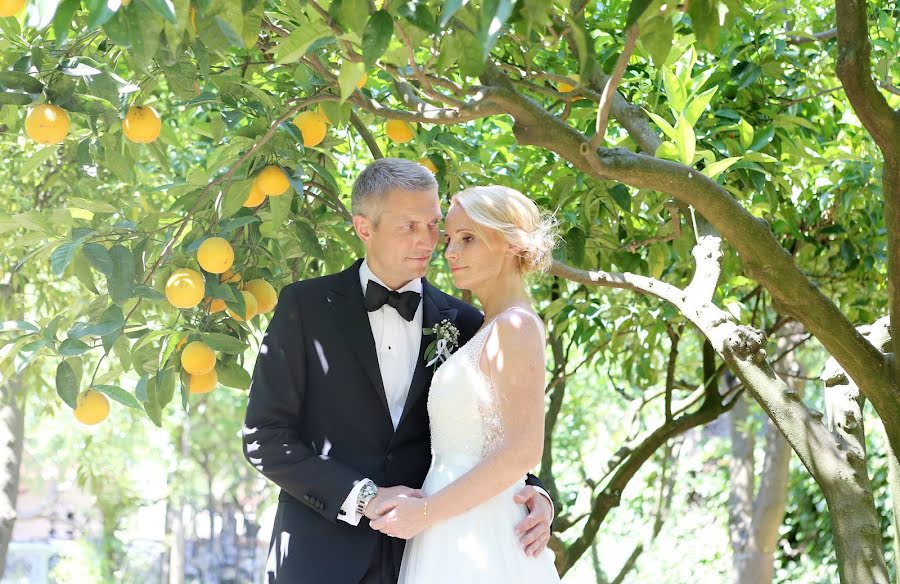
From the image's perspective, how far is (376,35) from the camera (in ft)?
5.10

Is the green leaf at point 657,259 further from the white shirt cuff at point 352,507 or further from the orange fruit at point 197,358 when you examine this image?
the orange fruit at point 197,358

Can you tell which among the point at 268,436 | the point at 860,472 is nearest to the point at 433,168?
the point at 268,436

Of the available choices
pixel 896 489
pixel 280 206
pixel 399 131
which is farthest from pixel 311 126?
pixel 896 489

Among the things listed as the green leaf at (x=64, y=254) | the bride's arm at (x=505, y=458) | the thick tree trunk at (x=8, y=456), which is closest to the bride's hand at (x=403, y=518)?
the bride's arm at (x=505, y=458)

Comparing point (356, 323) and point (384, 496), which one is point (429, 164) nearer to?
point (356, 323)

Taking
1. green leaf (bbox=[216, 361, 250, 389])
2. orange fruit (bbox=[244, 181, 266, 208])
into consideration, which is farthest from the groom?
orange fruit (bbox=[244, 181, 266, 208])

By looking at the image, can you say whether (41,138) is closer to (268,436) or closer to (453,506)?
(268,436)

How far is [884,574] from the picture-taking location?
87.1 inches

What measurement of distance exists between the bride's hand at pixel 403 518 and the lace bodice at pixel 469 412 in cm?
17

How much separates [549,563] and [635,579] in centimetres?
849

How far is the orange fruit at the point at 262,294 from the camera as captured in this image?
278cm

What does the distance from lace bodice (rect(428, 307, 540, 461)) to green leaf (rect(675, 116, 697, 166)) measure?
1.65 ft

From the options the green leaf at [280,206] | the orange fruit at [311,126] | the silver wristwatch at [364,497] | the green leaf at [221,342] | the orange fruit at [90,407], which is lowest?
the silver wristwatch at [364,497]

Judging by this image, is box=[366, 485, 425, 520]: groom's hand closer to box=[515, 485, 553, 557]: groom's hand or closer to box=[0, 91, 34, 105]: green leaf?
box=[515, 485, 553, 557]: groom's hand
